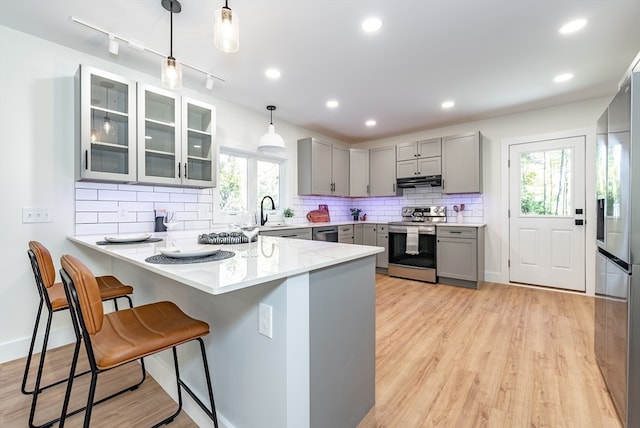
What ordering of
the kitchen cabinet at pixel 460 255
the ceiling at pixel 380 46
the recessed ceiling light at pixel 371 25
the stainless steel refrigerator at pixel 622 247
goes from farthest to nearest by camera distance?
the kitchen cabinet at pixel 460 255, the recessed ceiling light at pixel 371 25, the ceiling at pixel 380 46, the stainless steel refrigerator at pixel 622 247

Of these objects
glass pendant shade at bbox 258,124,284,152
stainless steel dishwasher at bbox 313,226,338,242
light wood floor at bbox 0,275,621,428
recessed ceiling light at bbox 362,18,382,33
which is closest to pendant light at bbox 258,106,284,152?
glass pendant shade at bbox 258,124,284,152

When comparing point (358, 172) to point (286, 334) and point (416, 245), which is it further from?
point (286, 334)

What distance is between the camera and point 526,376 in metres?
1.90

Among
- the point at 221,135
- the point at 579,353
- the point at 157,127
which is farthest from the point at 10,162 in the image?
the point at 579,353

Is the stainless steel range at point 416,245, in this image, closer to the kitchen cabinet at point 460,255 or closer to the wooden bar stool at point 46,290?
the kitchen cabinet at point 460,255

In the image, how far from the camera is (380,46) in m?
2.38

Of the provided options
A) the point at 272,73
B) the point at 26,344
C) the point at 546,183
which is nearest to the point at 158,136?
the point at 272,73

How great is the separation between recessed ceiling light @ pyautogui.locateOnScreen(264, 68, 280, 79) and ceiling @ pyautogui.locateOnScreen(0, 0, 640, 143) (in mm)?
69

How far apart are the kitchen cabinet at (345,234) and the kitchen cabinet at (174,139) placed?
2201 mm

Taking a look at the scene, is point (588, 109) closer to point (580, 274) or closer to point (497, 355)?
point (580, 274)

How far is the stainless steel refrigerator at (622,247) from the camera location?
1.33 m

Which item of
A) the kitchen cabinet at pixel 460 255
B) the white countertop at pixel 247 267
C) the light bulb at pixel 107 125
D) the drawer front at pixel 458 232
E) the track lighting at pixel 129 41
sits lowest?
the kitchen cabinet at pixel 460 255

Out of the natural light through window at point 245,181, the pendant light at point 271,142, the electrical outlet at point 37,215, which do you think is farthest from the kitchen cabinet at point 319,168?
the electrical outlet at point 37,215

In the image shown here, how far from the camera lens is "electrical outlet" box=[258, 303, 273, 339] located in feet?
3.66
